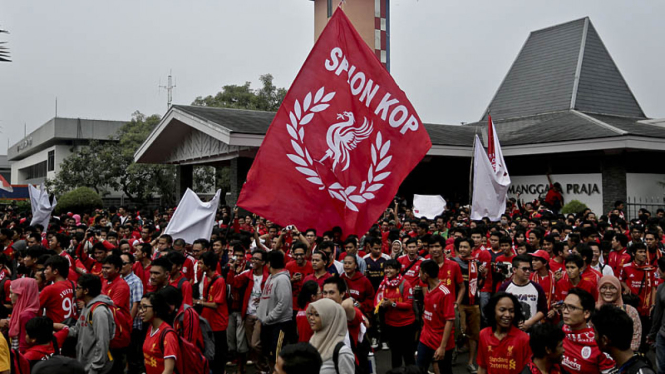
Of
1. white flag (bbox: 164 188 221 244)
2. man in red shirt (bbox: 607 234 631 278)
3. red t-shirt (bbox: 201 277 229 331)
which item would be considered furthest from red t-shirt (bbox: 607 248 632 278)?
white flag (bbox: 164 188 221 244)

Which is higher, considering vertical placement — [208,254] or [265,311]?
[208,254]

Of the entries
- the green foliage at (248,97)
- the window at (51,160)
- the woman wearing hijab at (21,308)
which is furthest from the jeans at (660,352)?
the window at (51,160)

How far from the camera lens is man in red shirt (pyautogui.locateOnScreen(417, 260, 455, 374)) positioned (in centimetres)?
552

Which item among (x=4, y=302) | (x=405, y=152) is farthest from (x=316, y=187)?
(x=4, y=302)

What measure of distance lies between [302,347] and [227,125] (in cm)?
1430

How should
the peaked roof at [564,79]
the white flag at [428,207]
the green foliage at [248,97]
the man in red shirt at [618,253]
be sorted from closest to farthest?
the man in red shirt at [618,253], the white flag at [428,207], the peaked roof at [564,79], the green foliage at [248,97]

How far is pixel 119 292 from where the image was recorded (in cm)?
580

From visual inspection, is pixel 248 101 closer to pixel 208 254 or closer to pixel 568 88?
pixel 568 88

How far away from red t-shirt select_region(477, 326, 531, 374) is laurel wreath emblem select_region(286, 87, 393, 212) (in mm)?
3157

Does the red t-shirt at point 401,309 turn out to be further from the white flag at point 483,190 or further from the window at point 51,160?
the window at point 51,160

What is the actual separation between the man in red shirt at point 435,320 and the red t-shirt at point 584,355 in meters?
1.22

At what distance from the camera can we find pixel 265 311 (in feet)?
20.5

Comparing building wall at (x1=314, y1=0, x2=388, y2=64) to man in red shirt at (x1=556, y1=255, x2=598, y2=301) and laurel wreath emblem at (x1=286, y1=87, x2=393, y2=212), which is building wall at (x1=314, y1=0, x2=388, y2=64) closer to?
laurel wreath emblem at (x1=286, y1=87, x2=393, y2=212)

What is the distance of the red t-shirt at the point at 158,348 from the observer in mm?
4235
